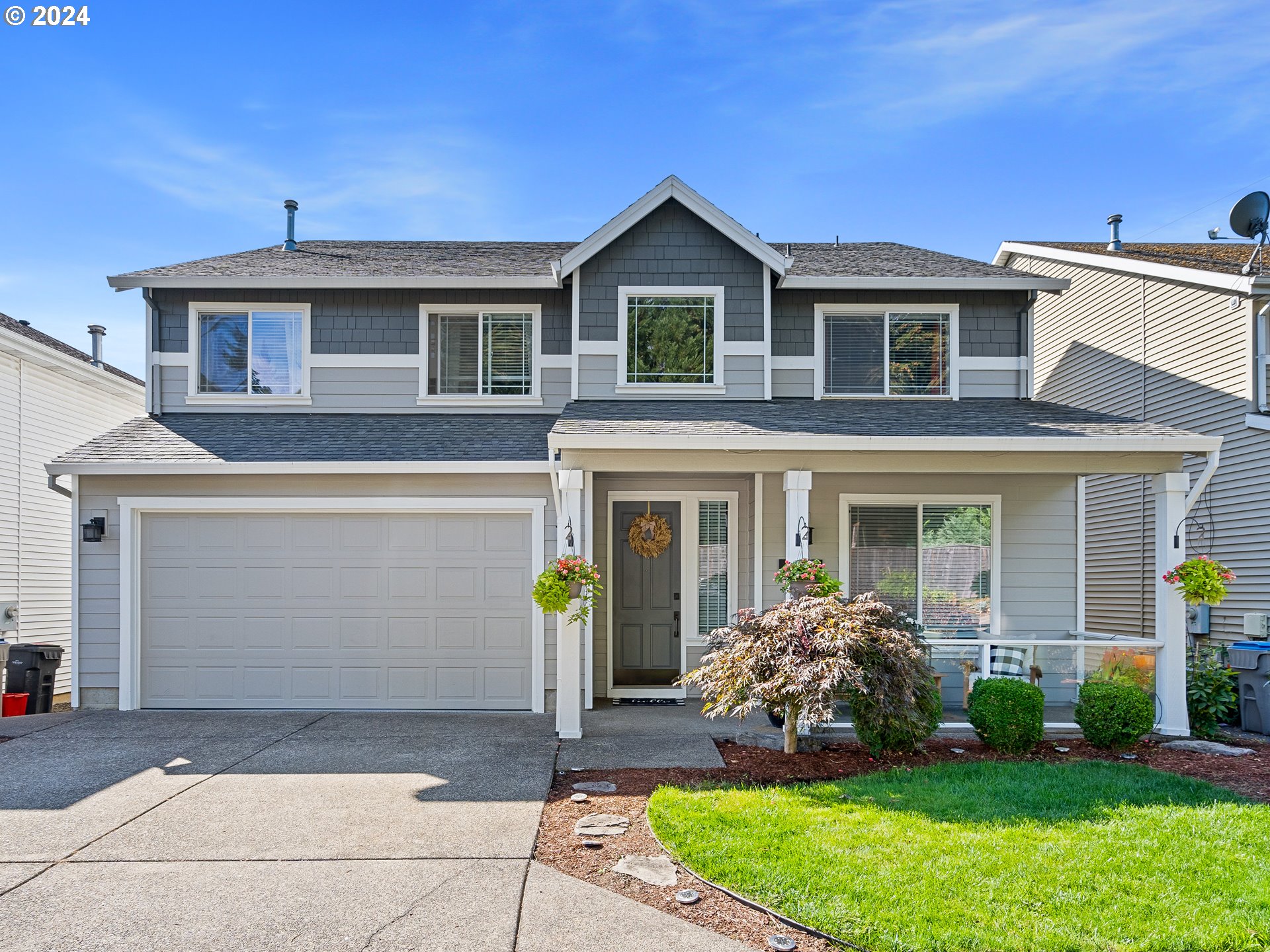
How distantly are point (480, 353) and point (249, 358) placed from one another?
2871mm

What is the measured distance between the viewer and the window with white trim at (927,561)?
10.2 metres

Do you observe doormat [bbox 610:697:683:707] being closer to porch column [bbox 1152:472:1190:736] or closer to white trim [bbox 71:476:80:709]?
porch column [bbox 1152:472:1190:736]

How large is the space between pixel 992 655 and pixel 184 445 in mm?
9009

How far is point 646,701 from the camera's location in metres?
10.0

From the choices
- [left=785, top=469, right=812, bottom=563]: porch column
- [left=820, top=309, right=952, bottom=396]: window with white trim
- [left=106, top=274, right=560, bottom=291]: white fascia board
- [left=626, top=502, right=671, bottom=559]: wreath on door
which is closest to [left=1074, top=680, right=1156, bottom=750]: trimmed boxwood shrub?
[left=785, top=469, right=812, bottom=563]: porch column

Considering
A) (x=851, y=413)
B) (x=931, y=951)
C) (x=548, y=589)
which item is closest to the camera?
(x=931, y=951)

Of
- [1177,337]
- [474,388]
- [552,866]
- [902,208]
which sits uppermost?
[902,208]

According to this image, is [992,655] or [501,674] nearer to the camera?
[992,655]

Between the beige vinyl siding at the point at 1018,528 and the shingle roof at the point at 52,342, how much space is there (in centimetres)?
1123

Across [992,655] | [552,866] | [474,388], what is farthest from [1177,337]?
[552,866]

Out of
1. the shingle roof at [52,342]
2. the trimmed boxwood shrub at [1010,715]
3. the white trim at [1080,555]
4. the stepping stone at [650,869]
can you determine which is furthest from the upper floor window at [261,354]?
the white trim at [1080,555]

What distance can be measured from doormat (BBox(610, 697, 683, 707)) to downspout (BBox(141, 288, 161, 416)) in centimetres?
661

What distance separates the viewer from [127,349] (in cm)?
1686

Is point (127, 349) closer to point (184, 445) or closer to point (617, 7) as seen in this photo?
point (184, 445)
